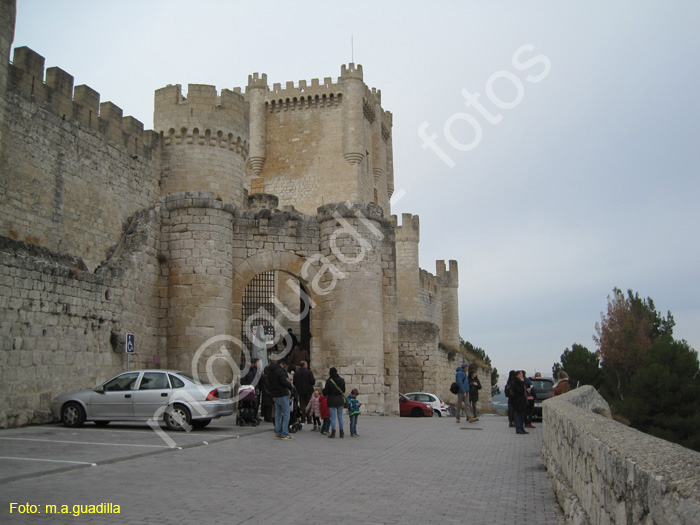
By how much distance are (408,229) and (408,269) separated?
2.93m

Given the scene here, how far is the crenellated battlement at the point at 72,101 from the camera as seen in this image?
17906 millimetres

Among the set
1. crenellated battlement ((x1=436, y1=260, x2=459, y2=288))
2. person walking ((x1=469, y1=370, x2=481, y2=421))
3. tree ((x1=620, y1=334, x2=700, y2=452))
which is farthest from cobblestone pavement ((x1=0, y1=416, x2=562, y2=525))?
crenellated battlement ((x1=436, y1=260, x2=459, y2=288))

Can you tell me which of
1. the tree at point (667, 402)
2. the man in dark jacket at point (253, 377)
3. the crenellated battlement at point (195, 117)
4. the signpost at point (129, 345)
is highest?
the crenellated battlement at point (195, 117)

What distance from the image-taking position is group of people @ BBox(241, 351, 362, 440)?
11.5 meters

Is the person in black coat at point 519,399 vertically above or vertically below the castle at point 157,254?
below

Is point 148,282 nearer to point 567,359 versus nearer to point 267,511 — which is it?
point 267,511

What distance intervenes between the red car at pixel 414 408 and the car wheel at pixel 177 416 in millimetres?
12649

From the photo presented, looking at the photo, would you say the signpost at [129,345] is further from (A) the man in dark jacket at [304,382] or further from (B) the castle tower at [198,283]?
(A) the man in dark jacket at [304,382]

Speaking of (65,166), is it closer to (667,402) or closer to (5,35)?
(5,35)

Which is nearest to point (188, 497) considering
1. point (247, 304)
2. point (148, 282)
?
point (148, 282)

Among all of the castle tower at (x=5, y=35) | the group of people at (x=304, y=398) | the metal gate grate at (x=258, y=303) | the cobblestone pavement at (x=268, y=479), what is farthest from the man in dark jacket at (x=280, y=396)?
the metal gate grate at (x=258, y=303)

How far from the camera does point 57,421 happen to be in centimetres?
1203

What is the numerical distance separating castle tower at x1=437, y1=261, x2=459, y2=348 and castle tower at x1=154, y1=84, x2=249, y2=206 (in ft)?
92.5

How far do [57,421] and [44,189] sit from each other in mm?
8701
